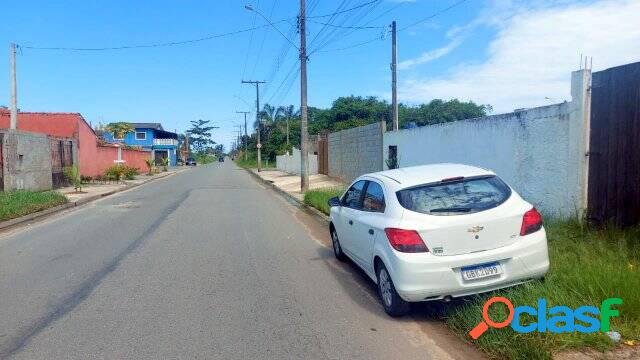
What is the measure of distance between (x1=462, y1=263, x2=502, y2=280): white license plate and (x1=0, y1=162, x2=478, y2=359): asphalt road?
1.85 feet

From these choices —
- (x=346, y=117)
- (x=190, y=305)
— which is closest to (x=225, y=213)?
(x=190, y=305)

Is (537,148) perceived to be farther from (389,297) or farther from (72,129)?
(72,129)

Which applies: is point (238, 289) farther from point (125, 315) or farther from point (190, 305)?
point (125, 315)

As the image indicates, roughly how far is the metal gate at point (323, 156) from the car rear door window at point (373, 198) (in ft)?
69.2

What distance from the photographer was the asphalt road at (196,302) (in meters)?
4.11

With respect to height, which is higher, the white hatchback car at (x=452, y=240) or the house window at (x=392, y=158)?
the house window at (x=392, y=158)

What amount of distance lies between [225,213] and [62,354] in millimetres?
9551

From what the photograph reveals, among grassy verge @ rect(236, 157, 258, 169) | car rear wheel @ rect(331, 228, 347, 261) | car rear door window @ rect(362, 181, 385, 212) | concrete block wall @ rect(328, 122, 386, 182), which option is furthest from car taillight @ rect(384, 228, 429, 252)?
grassy verge @ rect(236, 157, 258, 169)

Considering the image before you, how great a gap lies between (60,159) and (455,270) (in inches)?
950

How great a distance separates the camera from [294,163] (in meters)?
38.4

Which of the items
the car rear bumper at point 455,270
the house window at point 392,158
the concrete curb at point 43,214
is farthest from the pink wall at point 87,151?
the car rear bumper at point 455,270

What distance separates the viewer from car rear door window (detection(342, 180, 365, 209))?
6.25m

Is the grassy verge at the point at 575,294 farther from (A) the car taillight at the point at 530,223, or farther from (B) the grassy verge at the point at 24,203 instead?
(B) the grassy verge at the point at 24,203

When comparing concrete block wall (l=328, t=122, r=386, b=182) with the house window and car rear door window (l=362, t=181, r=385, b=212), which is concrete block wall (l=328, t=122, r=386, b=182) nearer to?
the house window
